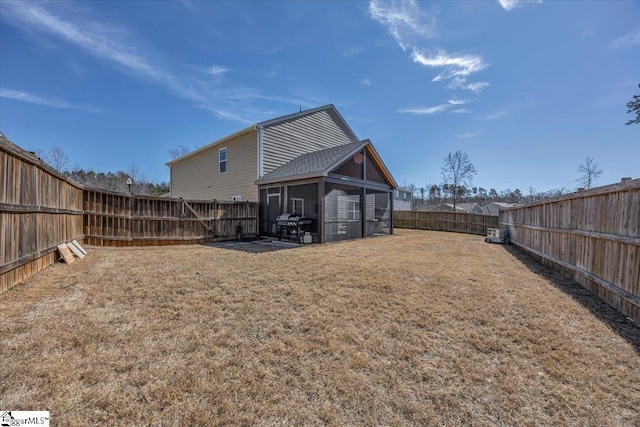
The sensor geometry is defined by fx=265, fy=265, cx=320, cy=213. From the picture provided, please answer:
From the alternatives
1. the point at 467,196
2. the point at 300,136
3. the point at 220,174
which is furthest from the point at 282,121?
the point at 467,196

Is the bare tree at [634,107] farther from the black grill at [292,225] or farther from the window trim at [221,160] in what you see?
the window trim at [221,160]

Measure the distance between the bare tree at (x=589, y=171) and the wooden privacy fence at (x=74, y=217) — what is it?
Answer: 3594 centimetres

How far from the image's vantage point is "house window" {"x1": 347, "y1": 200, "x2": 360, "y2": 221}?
12.5 m

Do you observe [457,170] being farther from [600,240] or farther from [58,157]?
[58,157]

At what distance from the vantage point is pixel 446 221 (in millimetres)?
19312

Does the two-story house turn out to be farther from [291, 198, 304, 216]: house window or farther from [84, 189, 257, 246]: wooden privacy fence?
[84, 189, 257, 246]: wooden privacy fence

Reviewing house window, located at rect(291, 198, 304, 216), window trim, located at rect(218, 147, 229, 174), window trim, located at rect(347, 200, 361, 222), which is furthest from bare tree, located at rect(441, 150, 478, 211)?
window trim, located at rect(218, 147, 229, 174)

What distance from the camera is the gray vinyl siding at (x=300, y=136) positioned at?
520 inches

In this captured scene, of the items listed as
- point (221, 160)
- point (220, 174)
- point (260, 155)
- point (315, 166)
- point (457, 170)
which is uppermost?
point (457, 170)

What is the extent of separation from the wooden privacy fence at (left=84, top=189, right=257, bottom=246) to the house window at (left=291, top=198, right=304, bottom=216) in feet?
6.73

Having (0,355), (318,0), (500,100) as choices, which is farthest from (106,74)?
(500,100)

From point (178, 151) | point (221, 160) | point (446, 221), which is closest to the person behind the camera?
point (221, 160)

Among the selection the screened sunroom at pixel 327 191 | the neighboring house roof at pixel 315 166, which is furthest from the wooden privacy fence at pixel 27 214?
the screened sunroom at pixel 327 191

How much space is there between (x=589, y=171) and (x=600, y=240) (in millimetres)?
34582
